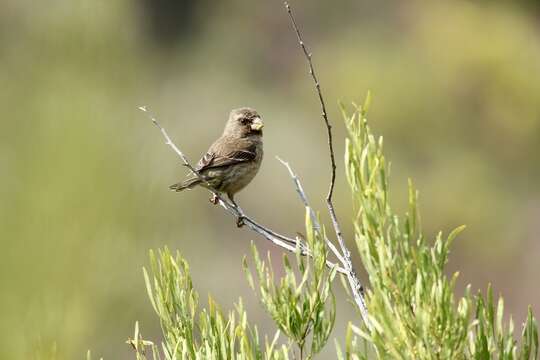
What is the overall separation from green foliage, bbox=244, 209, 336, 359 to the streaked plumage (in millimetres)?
3552

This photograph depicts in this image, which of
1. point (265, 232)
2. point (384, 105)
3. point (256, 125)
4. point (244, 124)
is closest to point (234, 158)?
point (256, 125)

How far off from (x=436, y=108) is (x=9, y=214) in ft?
97.6

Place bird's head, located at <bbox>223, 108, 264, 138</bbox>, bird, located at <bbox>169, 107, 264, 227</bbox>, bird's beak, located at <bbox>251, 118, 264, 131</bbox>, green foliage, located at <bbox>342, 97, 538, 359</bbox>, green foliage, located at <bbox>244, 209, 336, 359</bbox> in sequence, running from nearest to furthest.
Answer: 1. green foliage, located at <bbox>342, 97, 538, 359</bbox>
2. green foliage, located at <bbox>244, 209, 336, 359</bbox>
3. bird, located at <bbox>169, 107, 264, 227</bbox>
4. bird's beak, located at <bbox>251, 118, 264, 131</bbox>
5. bird's head, located at <bbox>223, 108, 264, 138</bbox>

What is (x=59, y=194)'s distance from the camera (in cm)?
92

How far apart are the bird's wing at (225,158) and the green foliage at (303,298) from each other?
409 cm

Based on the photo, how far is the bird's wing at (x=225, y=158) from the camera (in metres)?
6.14

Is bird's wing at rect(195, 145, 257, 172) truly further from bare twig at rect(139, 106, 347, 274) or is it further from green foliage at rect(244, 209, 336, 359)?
green foliage at rect(244, 209, 336, 359)

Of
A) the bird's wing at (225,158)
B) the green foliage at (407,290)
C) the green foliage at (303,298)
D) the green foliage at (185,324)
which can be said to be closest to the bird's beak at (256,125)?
the bird's wing at (225,158)

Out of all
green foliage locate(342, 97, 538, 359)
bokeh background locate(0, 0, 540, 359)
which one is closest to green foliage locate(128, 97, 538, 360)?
green foliage locate(342, 97, 538, 359)

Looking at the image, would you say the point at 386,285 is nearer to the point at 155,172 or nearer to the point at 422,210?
the point at 155,172

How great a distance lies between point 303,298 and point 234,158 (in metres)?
4.21

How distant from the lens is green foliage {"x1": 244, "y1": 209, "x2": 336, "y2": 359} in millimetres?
1986

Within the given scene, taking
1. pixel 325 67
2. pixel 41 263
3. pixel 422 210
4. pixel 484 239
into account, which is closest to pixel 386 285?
pixel 41 263

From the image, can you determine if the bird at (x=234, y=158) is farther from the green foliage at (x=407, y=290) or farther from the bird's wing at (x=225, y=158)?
the green foliage at (x=407, y=290)
